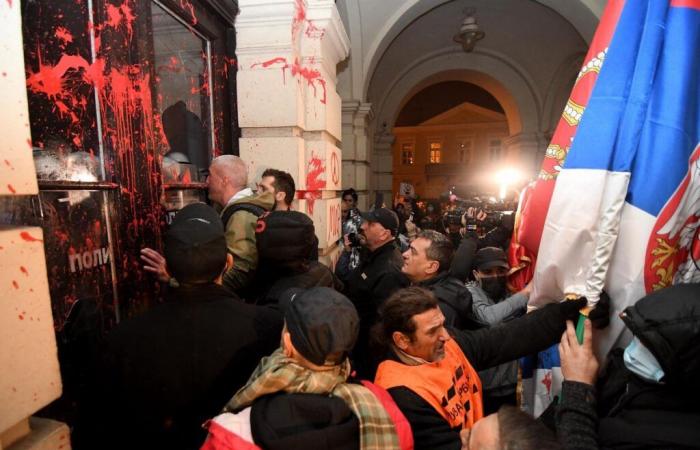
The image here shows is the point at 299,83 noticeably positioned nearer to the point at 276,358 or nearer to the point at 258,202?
the point at 258,202

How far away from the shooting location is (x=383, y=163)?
31.4 ft

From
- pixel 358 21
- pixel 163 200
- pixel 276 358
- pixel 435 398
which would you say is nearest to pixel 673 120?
pixel 435 398

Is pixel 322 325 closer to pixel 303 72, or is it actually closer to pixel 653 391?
pixel 653 391

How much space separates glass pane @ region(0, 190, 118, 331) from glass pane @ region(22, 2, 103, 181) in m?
0.10

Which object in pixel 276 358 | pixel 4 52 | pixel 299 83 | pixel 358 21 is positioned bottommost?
pixel 276 358

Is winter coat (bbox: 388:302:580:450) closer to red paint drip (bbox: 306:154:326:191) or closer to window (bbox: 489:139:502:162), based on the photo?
red paint drip (bbox: 306:154:326:191)

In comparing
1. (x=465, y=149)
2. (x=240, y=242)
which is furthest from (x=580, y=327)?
(x=465, y=149)

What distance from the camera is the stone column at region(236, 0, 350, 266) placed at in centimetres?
253

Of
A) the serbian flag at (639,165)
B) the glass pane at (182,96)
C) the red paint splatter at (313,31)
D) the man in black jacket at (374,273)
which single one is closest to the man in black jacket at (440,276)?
the man in black jacket at (374,273)

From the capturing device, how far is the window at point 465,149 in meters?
25.0

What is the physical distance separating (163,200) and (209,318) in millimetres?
979

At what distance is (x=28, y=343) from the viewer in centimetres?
78

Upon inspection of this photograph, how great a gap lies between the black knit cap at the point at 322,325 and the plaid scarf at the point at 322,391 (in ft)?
0.15

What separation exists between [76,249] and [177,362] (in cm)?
68
